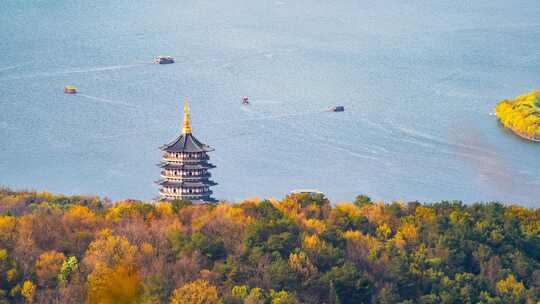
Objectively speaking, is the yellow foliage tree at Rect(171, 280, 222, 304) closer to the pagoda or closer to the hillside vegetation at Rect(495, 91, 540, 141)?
the pagoda

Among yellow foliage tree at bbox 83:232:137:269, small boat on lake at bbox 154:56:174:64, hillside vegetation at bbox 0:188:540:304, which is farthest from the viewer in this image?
small boat on lake at bbox 154:56:174:64

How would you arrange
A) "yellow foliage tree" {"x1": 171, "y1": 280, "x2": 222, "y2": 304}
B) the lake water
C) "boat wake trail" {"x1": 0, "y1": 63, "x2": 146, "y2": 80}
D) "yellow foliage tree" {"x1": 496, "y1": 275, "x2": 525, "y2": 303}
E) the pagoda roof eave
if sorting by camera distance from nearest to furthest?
"yellow foliage tree" {"x1": 171, "y1": 280, "x2": 222, "y2": 304} < "yellow foliage tree" {"x1": 496, "y1": 275, "x2": 525, "y2": 303} < the pagoda roof eave < the lake water < "boat wake trail" {"x1": 0, "y1": 63, "x2": 146, "y2": 80}

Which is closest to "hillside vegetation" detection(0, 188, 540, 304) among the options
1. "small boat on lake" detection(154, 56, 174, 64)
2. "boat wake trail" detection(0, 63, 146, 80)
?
"boat wake trail" detection(0, 63, 146, 80)

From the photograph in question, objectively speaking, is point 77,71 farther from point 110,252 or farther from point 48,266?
point 48,266

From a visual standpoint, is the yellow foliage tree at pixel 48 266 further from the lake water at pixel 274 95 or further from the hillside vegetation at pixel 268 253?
the lake water at pixel 274 95

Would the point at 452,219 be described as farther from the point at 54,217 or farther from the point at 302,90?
the point at 302,90

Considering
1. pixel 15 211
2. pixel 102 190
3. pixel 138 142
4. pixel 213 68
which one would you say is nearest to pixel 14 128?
pixel 138 142

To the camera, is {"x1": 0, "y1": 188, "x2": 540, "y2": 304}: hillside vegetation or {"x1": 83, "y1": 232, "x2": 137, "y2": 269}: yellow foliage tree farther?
{"x1": 83, "y1": 232, "x2": 137, "y2": 269}: yellow foliage tree

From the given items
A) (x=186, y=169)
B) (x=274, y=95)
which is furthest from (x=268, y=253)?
(x=274, y=95)

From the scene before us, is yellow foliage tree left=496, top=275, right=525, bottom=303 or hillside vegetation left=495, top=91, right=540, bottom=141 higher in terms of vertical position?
hillside vegetation left=495, top=91, right=540, bottom=141

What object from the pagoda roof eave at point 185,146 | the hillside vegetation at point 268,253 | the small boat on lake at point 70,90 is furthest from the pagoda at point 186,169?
the small boat on lake at point 70,90
